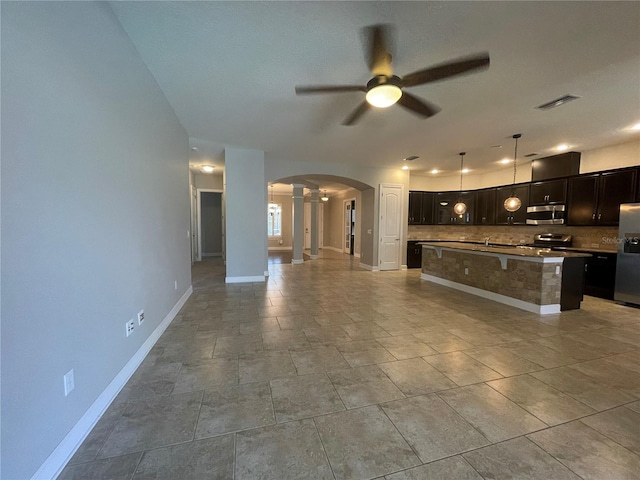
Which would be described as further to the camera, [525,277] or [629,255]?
[629,255]

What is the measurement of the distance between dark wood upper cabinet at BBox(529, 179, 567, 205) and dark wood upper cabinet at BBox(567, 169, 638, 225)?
138mm

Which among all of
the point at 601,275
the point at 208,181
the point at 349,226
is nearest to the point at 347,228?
the point at 349,226

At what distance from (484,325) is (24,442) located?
4.16 metres

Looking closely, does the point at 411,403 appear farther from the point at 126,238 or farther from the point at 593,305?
the point at 593,305

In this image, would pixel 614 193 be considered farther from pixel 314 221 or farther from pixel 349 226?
pixel 349 226

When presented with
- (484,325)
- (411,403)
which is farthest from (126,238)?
(484,325)

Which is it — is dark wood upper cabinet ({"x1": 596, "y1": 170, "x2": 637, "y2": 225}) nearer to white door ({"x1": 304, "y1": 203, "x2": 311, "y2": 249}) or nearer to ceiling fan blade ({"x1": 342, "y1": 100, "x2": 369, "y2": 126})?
ceiling fan blade ({"x1": 342, "y1": 100, "x2": 369, "y2": 126})

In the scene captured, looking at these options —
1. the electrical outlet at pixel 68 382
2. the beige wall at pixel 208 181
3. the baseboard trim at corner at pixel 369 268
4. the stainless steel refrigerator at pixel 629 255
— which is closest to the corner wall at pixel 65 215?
the electrical outlet at pixel 68 382

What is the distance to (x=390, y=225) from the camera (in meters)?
7.62

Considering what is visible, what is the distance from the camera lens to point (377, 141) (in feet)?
16.3

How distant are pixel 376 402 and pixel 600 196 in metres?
6.09

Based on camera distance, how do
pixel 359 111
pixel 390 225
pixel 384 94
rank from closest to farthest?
1. pixel 384 94
2. pixel 359 111
3. pixel 390 225

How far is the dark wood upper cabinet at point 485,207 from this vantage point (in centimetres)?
715

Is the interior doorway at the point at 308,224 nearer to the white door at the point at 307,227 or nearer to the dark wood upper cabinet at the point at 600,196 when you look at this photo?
the white door at the point at 307,227
